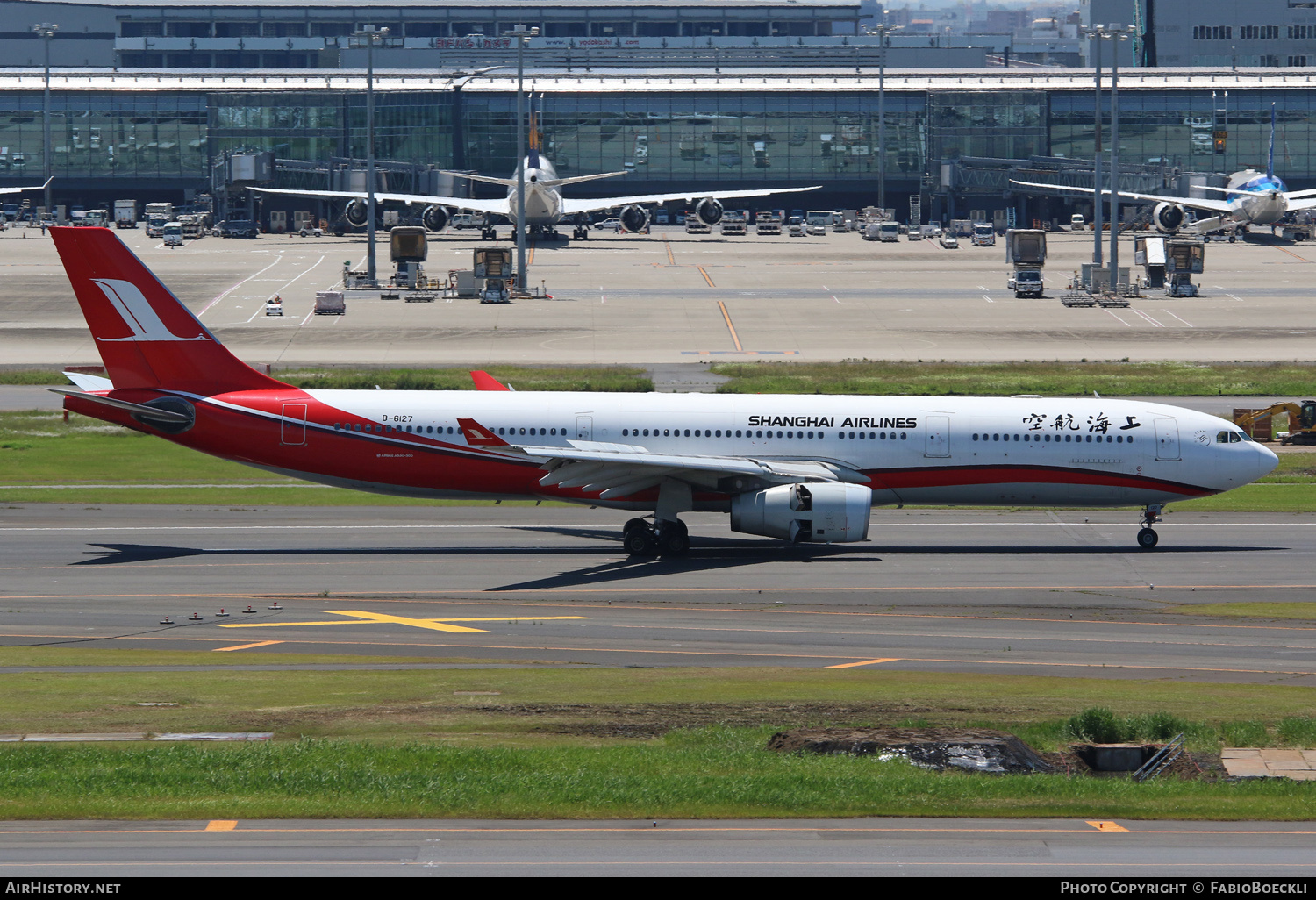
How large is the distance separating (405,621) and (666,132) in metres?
146

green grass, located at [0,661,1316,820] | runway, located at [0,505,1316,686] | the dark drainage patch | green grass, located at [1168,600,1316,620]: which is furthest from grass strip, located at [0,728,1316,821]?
green grass, located at [1168,600,1316,620]

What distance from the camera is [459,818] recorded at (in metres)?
20.2

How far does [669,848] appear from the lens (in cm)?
1873

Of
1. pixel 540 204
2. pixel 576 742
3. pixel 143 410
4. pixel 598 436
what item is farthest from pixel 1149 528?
pixel 540 204

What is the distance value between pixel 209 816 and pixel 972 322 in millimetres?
85354

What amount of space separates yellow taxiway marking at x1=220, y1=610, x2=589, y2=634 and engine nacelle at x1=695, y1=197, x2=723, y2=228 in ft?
411

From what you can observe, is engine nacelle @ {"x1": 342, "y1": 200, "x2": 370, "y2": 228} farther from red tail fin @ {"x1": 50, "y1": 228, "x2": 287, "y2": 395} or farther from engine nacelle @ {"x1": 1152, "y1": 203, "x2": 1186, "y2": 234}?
red tail fin @ {"x1": 50, "y1": 228, "x2": 287, "y2": 395}

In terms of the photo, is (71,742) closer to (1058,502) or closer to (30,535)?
(30,535)

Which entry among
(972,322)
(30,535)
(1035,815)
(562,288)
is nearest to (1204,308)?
(972,322)

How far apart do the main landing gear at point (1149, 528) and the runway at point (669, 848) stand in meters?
25.3

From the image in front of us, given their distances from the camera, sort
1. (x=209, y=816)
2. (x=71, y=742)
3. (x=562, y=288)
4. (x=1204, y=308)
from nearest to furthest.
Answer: (x=209, y=816)
(x=71, y=742)
(x=1204, y=308)
(x=562, y=288)

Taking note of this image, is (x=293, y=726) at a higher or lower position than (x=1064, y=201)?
lower

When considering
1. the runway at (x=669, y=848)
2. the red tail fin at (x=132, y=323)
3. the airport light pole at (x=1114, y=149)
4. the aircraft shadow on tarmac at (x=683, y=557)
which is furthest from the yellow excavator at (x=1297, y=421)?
the runway at (x=669, y=848)

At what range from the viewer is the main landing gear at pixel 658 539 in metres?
43.1
